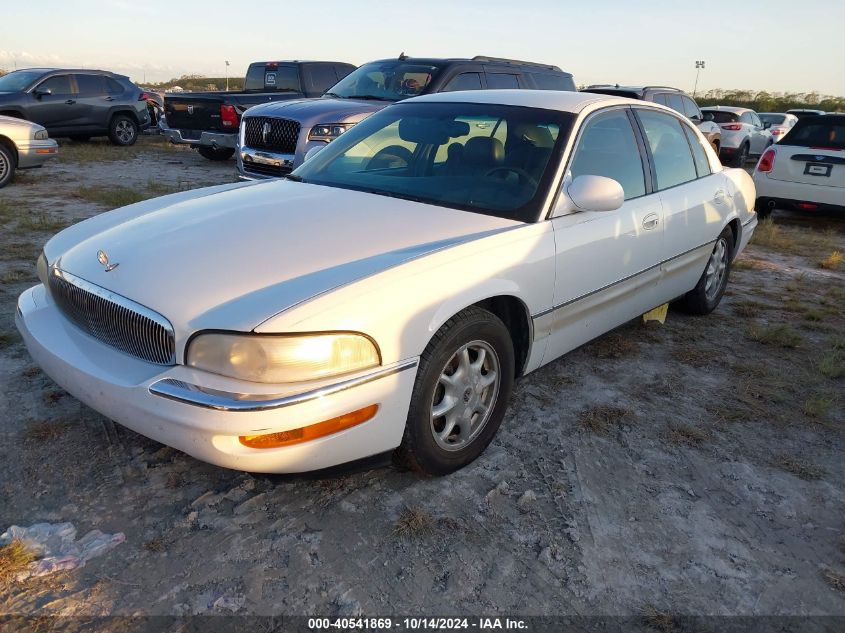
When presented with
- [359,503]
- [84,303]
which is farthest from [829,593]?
[84,303]

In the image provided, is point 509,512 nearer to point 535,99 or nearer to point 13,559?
point 13,559

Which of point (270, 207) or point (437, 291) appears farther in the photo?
point (270, 207)

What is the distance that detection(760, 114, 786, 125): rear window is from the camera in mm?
22300

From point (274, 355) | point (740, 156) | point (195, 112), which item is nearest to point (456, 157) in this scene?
point (274, 355)

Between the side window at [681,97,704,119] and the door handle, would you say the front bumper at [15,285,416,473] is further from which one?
the side window at [681,97,704,119]

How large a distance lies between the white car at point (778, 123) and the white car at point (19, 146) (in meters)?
18.3

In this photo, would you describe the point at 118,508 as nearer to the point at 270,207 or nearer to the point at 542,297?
the point at 270,207

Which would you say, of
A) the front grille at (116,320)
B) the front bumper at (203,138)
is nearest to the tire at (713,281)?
→ the front grille at (116,320)

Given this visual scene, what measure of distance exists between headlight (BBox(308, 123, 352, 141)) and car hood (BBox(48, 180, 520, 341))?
189 inches

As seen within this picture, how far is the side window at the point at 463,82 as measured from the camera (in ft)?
27.7

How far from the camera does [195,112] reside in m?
12.1

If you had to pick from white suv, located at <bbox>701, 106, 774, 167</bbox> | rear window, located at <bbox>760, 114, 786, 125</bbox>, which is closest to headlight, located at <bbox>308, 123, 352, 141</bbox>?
white suv, located at <bbox>701, 106, 774, 167</bbox>

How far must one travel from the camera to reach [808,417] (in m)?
3.59

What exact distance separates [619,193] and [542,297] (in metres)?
0.62
